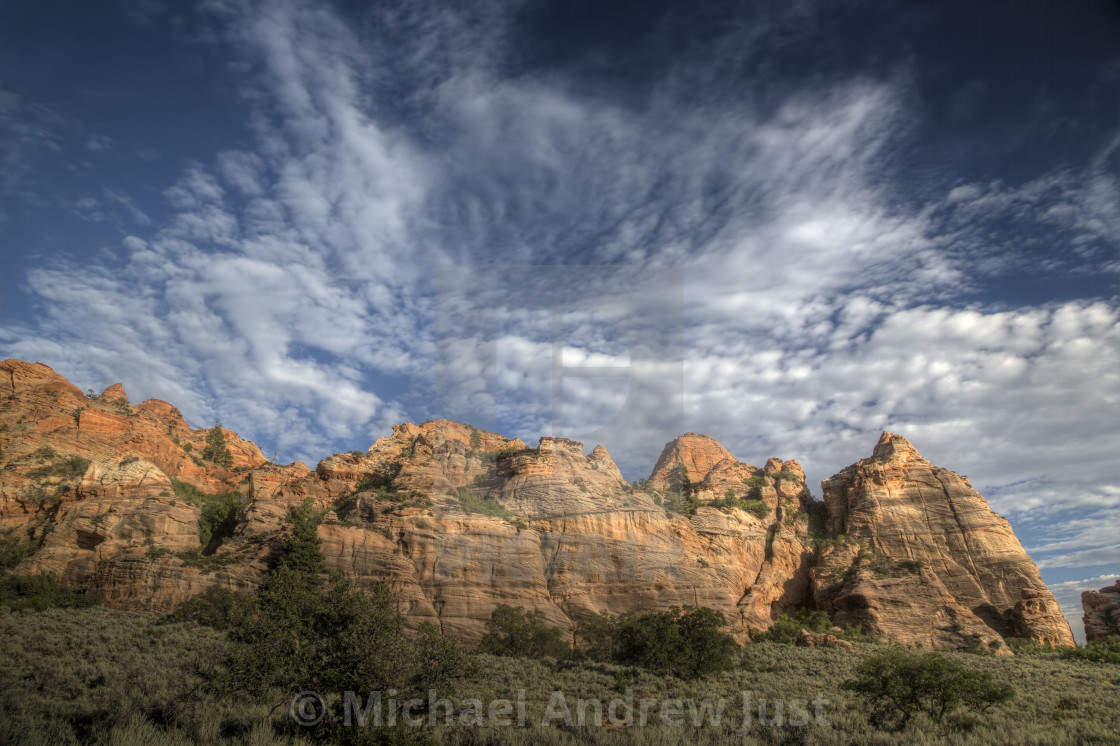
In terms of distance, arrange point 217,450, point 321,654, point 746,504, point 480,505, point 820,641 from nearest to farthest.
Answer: point 321,654, point 820,641, point 480,505, point 746,504, point 217,450

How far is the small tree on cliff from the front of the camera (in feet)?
280

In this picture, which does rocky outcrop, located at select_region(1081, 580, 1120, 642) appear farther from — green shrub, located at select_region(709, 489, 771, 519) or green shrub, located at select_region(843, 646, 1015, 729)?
green shrub, located at select_region(843, 646, 1015, 729)

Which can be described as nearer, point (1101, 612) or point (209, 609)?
point (209, 609)

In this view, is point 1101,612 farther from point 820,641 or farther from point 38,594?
point 38,594

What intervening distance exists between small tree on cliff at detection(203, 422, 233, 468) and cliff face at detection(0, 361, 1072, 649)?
10.3 ft

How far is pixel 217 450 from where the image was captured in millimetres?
86625

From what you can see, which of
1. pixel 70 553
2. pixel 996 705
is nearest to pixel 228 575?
pixel 70 553

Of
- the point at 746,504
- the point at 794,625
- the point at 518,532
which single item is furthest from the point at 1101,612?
the point at 518,532

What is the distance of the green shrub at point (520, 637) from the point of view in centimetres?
4303

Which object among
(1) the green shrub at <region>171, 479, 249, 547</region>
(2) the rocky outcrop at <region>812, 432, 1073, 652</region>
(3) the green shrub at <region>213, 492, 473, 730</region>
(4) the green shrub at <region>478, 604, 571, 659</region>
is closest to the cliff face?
(2) the rocky outcrop at <region>812, 432, 1073, 652</region>

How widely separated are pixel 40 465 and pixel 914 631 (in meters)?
88.4

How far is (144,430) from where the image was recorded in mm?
69000

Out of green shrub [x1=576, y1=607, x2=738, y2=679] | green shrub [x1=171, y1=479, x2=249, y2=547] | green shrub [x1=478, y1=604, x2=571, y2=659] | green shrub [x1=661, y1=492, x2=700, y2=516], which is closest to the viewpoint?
green shrub [x1=576, y1=607, x2=738, y2=679]

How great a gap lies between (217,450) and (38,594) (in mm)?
48025
